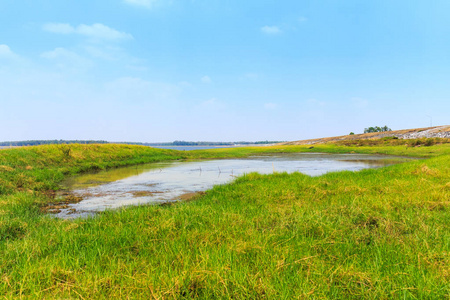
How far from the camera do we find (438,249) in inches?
156

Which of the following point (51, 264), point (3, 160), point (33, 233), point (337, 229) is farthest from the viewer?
point (3, 160)

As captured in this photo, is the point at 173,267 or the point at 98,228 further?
the point at 98,228

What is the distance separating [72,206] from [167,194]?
4.17 meters

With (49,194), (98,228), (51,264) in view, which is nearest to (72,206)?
(49,194)

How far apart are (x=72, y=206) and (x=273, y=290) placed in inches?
405

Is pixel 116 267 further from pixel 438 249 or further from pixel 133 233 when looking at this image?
pixel 438 249

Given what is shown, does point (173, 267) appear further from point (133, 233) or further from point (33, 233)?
point (33, 233)

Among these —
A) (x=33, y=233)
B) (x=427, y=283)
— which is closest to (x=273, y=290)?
(x=427, y=283)

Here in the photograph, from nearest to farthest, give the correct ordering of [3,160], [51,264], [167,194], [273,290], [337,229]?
[273,290]
[51,264]
[337,229]
[167,194]
[3,160]

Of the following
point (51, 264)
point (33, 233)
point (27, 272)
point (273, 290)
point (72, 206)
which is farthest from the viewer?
point (72, 206)

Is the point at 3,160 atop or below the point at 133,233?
atop

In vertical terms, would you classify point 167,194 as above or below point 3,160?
below

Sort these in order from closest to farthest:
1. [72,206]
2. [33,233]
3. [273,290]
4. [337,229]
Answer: [273,290] → [337,229] → [33,233] → [72,206]

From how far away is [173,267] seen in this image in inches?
148
